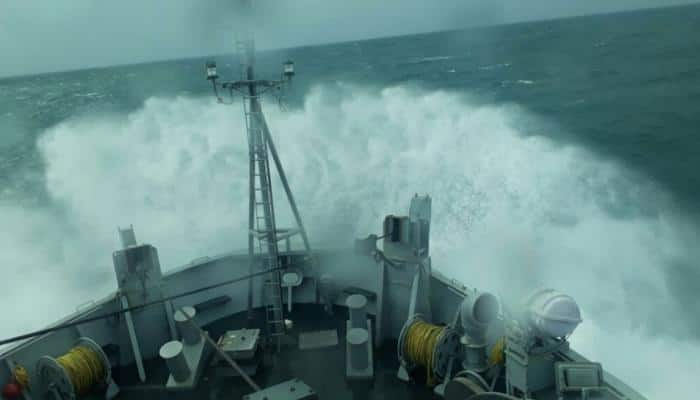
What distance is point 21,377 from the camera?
5656 millimetres

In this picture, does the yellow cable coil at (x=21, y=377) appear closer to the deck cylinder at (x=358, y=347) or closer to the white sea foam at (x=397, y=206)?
the deck cylinder at (x=358, y=347)

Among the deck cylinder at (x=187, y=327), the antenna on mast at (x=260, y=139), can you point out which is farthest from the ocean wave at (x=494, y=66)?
the deck cylinder at (x=187, y=327)

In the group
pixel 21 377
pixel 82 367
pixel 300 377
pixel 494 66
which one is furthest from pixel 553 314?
pixel 494 66

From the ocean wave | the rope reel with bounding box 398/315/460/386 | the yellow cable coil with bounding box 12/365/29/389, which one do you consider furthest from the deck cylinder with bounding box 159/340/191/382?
the ocean wave

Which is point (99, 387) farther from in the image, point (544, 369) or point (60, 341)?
point (544, 369)

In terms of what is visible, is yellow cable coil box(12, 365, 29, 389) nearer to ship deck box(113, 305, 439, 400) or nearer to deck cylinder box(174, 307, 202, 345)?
ship deck box(113, 305, 439, 400)

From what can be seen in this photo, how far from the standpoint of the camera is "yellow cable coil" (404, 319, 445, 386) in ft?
19.6

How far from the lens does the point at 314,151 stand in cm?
2225

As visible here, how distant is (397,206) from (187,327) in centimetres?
1300

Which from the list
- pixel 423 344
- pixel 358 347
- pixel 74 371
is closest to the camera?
pixel 74 371

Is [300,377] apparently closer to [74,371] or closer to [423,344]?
[423,344]

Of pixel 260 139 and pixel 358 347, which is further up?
pixel 260 139

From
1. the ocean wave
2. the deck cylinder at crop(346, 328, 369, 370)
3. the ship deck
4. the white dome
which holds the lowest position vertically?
the ship deck

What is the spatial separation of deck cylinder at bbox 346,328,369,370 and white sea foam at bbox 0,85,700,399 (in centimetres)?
671
